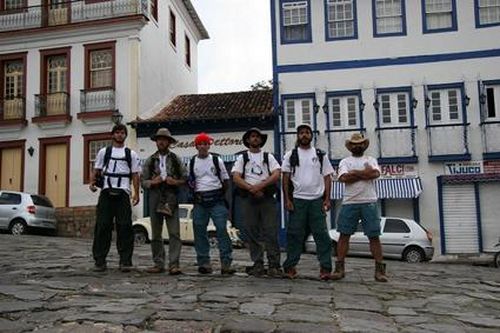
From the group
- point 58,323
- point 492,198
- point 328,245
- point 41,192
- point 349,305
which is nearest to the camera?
point 58,323

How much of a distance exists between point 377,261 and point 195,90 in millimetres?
26262

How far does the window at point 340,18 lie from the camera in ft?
75.5

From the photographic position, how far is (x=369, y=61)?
2264 centimetres

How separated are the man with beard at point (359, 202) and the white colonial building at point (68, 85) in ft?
56.1

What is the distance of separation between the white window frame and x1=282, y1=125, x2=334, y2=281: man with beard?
49.0ft

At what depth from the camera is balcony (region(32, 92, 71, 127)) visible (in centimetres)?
2483

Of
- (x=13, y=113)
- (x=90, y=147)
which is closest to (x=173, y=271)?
(x=90, y=147)

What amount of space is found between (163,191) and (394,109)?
51.0ft

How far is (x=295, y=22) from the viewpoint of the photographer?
23203 millimetres

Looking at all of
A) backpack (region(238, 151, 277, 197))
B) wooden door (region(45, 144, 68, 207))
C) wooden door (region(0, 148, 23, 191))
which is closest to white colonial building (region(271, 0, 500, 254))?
wooden door (region(45, 144, 68, 207))

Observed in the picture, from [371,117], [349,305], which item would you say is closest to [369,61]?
[371,117]

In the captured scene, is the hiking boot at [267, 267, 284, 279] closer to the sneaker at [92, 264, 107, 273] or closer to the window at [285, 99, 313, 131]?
the sneaker at [92, 264, 107, 273]

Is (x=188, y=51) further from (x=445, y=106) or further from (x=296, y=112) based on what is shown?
(x=445, y=106)

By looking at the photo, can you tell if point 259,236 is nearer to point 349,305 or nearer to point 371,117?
point 349,305
